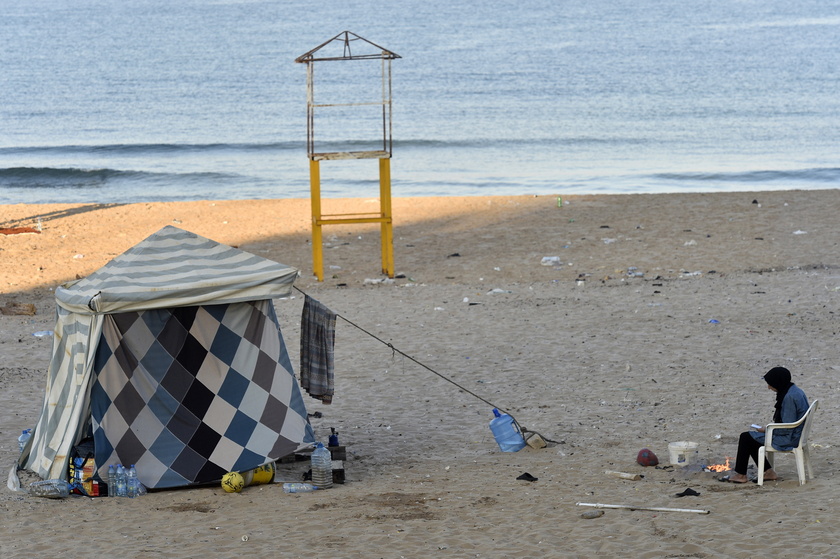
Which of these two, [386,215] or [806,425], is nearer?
[806,425]

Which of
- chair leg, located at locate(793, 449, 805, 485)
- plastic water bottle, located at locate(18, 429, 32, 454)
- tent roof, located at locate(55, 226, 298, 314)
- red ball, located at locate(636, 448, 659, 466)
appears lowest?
plastic water bottle, located at locate(18, 429, 32, 454)

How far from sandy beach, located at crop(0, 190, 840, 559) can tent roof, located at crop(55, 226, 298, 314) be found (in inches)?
54.4

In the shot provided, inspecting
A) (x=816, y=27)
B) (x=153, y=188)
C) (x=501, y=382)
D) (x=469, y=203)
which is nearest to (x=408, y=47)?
(x=816, y=27)

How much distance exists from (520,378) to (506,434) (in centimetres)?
195

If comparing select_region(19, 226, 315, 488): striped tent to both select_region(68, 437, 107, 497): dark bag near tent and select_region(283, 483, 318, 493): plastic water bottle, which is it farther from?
select_region(283, 483, 318, 493): plastic water bottle

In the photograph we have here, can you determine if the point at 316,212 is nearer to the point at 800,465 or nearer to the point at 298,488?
the point at 298,488

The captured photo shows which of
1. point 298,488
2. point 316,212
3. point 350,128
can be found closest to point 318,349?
point 298,488

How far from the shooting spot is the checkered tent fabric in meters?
7.18

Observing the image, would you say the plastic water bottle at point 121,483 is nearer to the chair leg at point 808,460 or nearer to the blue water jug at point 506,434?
the blue water jug at point 506,434

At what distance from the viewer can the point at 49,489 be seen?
691 centimetres

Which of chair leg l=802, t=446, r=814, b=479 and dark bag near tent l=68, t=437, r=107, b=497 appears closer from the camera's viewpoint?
chair leg l=802, t=446, r=814, b=479

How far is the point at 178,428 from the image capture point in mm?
7309

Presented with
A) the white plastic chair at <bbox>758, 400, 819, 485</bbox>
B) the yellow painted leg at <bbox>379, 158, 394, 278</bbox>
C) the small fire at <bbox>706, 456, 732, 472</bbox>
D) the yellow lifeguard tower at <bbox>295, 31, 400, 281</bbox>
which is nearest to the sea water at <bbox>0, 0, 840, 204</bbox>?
the yellow lifeguard tower at <bbox>295, 31, 400, 281</bbox>

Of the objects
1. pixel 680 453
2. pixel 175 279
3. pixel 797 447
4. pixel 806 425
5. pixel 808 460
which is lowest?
pixel 680 453
